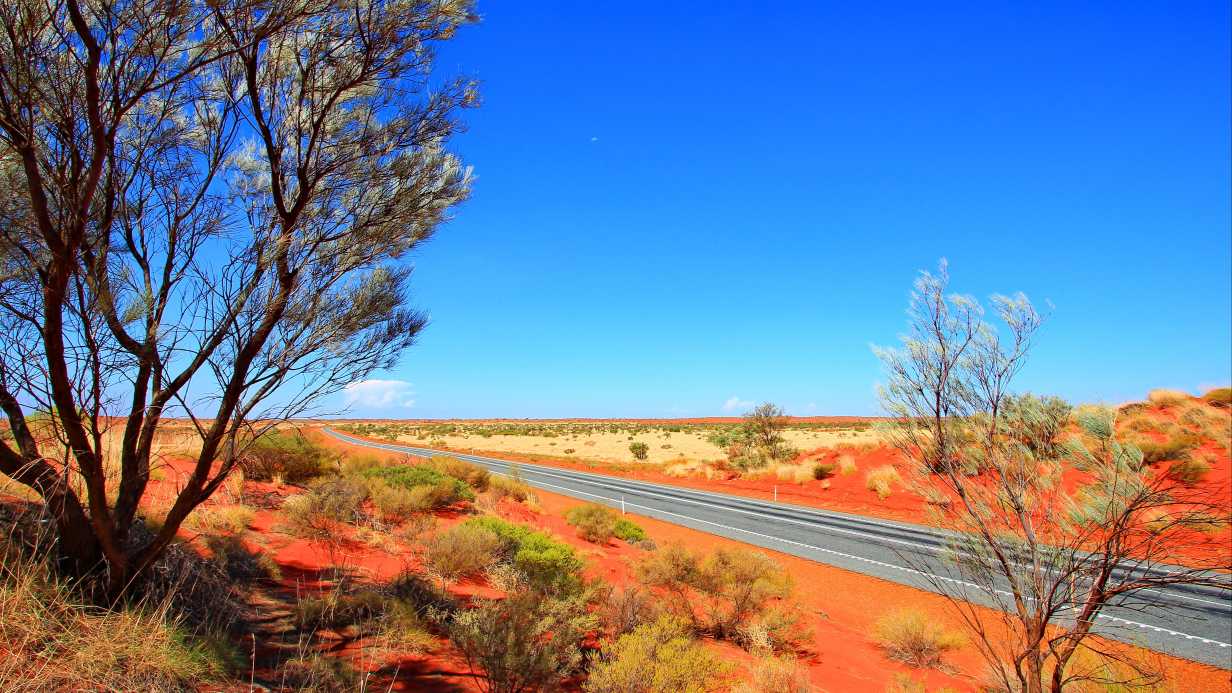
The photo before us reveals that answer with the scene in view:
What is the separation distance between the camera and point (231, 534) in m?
8.86

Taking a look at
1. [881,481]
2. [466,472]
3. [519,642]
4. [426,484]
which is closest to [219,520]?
[426,484]

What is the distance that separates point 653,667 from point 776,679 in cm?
177

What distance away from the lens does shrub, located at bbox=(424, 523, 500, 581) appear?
920cm

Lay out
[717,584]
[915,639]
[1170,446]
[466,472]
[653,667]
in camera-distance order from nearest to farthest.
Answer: [653,667]
[915,639]
[717,584]
[466,472]
[1170,446]

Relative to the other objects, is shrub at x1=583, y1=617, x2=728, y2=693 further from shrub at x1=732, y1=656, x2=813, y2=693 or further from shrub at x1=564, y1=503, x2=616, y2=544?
shrub at x1=564, y1=503, x2=616, y2=544

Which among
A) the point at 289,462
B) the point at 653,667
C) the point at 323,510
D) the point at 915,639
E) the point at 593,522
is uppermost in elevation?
the point at 289,462

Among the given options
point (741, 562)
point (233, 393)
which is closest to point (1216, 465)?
point (741, 562)

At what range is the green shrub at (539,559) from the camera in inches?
328

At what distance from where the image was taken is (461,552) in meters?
9.41

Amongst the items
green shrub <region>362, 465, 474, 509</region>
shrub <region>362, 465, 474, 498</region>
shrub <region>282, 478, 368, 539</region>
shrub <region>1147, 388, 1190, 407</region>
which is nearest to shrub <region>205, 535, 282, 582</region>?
shrub <region>282, 478, 368, 539</region>

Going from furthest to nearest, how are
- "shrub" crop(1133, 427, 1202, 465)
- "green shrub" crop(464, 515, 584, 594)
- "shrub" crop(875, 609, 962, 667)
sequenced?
"shrub" crop(1133, 427, 1202, 465)
"shrub" crop(875, 609, 962, 667)
"green shrub" crop(464, 515, 584, 594)

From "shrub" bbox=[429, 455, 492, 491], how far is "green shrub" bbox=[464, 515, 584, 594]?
701cm

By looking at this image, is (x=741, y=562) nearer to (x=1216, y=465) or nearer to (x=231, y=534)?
(x=231, y=534)

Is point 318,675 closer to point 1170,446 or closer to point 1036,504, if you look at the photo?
point 1036,504
